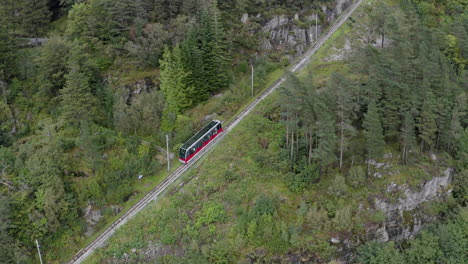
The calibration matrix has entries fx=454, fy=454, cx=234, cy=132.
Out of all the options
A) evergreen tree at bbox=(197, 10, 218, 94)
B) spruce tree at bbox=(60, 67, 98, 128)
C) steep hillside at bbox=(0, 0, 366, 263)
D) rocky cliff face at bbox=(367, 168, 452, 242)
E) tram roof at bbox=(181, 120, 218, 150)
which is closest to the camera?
rocky cliff face at bbox=(367, 168, 452, 242)

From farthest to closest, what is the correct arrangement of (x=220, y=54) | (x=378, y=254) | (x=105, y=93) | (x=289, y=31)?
(x=289, y=31) → (x=220, y=54) → (x=105, y=93) → (x=378, y=254)

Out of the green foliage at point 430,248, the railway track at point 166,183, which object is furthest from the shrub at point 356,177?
the railway track at point 166,183

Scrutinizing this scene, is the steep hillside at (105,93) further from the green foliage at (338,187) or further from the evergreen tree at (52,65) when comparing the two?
the green foliage at (338,187)

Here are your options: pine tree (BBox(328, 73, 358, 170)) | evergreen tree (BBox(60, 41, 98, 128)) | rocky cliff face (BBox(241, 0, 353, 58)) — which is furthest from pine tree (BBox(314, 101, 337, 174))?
evergreen tree (BBox(60, 41, 98, 128))

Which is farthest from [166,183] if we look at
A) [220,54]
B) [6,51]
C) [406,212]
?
[6,51]

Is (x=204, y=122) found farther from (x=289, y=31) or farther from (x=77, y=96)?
(x=289, y=31)

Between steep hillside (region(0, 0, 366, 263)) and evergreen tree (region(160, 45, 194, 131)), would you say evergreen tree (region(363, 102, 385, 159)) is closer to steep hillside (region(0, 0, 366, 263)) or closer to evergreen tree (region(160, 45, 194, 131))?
steep hillside (region(0, 0, 366, 263))

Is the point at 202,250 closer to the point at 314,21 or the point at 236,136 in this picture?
the point at 236,136
